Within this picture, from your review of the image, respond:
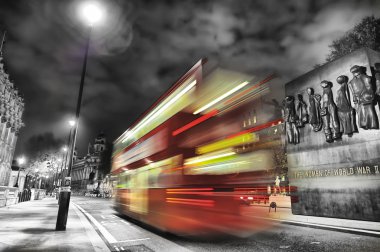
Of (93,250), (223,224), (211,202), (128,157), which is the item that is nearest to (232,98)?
(211,202)

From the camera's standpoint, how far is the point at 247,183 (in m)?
6.14

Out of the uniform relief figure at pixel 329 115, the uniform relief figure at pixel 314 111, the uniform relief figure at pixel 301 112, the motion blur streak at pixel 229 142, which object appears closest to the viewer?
the motion blur streak at pixel 229 142

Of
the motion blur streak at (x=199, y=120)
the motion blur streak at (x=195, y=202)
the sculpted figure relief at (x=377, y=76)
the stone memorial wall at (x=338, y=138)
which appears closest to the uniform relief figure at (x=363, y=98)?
the stone memorial wall at (x=338, y=138)

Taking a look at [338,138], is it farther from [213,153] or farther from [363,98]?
[213,153]

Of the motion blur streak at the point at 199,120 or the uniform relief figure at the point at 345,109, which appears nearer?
the motion blur streak at the point at 199,120

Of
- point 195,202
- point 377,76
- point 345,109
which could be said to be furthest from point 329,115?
point 195,202

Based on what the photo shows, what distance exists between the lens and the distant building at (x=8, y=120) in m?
43.6

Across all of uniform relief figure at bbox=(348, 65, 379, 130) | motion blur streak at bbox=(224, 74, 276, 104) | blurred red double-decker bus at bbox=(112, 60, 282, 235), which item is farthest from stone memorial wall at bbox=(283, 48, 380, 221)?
motion blur streak at bbox=(224, 74, 276, 104)

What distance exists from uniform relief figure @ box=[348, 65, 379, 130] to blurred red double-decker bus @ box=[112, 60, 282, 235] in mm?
8838

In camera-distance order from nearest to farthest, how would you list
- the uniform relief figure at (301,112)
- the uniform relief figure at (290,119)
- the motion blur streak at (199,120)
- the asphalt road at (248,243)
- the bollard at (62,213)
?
the motion blur streak at (199,120) → the asphalt road at (248,243) → the bollard at (62,213) → the uniform relief figure at (301,112) → the uniform relief figure at (290,119)

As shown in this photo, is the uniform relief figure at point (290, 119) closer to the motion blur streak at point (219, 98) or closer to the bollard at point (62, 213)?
A: the motion blur streak at point (219, 98)

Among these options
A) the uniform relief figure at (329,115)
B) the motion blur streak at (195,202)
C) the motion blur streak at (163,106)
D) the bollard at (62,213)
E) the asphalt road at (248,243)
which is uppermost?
the uniform relief figure at (329,115)

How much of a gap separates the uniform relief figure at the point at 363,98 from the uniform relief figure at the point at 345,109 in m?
0.40

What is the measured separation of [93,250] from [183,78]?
5300 millimetres
